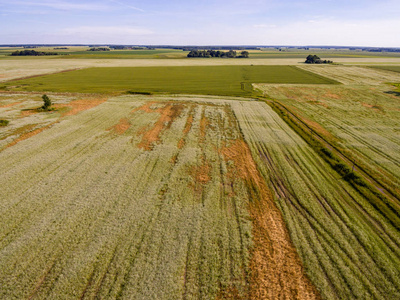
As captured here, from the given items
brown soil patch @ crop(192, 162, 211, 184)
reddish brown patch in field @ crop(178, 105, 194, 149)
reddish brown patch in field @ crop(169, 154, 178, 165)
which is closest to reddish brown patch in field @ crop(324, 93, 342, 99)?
reddish brown patch in field @ crop(178, 105, 194, 149)

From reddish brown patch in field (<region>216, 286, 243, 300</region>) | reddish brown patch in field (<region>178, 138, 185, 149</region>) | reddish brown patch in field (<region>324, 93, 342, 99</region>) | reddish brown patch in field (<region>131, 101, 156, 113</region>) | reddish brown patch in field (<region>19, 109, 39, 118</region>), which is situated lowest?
reddish brown patch in field (<region>216, 286, 243, 300</region>)

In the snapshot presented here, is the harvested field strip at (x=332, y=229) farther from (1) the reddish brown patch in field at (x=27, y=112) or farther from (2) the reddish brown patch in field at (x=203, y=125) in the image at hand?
(1) the reddish brown patch in field at (x=27, y=112)

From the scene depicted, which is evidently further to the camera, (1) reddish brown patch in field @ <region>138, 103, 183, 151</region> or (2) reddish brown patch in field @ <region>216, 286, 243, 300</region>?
(1) reddish brown patch in field @ <region>138, 103, 183, 151</region>

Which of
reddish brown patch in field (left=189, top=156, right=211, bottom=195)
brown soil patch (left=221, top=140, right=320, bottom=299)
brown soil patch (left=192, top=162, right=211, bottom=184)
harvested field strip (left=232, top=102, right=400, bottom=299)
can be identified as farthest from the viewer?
brown soil patch (left=192, top=162, right=211, bottom=184)

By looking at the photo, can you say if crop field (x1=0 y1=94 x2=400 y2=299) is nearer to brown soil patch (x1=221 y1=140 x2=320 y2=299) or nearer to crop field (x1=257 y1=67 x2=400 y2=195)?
brown soil patch (x1=221 y1=140 x2=320 y2=299)

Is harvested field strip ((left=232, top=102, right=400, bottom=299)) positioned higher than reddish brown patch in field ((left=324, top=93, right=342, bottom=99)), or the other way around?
reddish brown patch in field ((left=324, top=93, right=342, bottom=99))

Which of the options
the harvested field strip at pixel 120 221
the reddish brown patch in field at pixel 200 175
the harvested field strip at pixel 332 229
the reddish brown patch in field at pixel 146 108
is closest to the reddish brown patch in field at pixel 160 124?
the reddish brown patch in field at pixel 146 108

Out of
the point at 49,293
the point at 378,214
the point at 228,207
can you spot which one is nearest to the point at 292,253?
the point at 228,207
